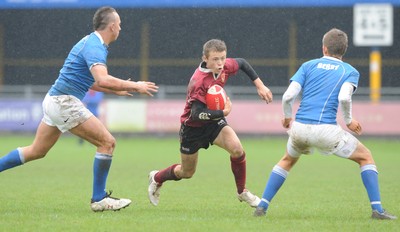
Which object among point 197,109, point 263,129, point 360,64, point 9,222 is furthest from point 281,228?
point 360,64

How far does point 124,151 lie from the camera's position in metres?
20.2

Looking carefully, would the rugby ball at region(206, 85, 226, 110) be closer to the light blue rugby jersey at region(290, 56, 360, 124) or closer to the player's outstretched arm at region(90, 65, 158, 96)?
the player's outstretched arm at region(90, 65, 158, 96)

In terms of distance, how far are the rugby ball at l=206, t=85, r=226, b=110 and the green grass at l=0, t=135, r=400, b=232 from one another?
1.11 m

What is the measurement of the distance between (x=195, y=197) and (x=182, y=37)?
2252cm

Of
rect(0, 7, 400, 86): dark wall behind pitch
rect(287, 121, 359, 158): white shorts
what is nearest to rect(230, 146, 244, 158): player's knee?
rect(287, 121, 359, 158): white shorts

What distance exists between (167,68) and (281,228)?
24581 mm

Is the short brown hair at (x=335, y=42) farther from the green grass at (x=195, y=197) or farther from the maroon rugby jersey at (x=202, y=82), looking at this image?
the green grass at (x=195, y=197)

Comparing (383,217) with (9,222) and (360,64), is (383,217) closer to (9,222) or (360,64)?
(9,222)

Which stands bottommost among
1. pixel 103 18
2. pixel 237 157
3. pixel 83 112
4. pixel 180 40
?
pixel 237 157

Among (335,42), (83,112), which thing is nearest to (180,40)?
(83,112)

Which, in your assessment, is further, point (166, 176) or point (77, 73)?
point (166, 176)

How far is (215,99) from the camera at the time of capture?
9.30 meters

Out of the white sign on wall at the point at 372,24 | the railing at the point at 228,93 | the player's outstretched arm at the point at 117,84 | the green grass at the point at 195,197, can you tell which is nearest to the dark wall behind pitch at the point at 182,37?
the railing at the point at 228,93

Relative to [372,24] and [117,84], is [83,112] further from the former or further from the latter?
[372,24]
